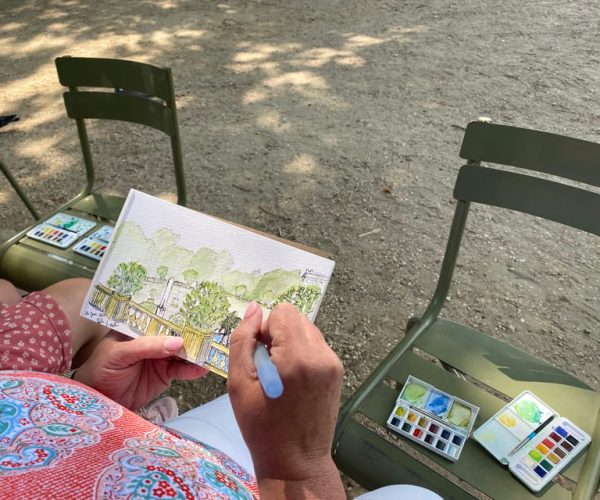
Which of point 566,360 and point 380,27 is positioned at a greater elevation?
point 380,27

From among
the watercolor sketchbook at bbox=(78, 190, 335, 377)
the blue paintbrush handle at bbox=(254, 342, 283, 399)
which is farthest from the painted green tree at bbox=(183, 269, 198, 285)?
the blue paintbrush handle at bbox=(254, 342, 283, 399)

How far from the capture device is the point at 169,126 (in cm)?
167

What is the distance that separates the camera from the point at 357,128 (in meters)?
3.15

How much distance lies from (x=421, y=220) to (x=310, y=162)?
0.76m

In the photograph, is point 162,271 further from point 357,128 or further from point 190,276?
point 357,128

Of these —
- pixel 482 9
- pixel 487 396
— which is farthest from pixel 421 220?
pixel 482 9

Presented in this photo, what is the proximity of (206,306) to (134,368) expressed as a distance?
23 centimetres

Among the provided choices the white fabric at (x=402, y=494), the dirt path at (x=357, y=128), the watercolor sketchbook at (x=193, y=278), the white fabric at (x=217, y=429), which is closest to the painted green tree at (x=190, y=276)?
the watercolor sketchbook at (x=193, y=278)

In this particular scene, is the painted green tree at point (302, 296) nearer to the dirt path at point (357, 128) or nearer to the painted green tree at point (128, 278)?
the painted green tree at point (128, 278)

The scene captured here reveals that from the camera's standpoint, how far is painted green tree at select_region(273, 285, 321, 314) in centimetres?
102

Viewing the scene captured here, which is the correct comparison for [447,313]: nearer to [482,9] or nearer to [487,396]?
[487,396]

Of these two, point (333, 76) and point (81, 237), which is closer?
point (81, 237)

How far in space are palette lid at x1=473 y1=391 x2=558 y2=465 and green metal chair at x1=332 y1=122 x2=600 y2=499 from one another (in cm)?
2

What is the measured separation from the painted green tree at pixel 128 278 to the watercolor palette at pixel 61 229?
67cm
